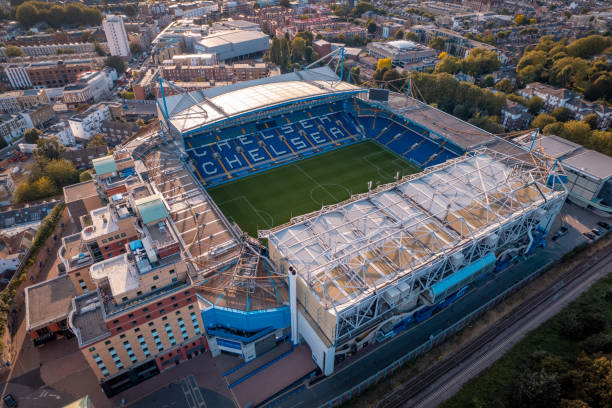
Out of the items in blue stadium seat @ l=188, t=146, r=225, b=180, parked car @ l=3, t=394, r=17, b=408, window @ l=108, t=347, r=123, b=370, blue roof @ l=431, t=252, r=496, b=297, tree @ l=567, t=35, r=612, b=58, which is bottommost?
parked car @ l=3, t=394, r=17, b=408

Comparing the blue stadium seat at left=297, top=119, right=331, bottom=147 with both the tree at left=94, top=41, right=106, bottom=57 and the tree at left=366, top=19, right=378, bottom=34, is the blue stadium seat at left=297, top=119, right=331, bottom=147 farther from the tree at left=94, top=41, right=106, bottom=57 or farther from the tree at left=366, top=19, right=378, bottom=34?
the tree at left=366, top=19, right=378, bottom=34

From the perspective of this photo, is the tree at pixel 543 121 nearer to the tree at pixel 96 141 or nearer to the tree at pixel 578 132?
the tree at pixel 578 132

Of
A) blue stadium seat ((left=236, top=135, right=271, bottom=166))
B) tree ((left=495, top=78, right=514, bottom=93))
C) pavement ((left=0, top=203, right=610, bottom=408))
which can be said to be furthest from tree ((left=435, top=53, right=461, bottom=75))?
pavement ((left=0, top=203, right=610, bottom=408))

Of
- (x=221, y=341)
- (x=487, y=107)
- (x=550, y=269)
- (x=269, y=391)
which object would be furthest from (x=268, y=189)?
(x=487, y=107)

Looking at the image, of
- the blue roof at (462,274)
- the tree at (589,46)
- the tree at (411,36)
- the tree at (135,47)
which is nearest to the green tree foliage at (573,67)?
the tree at (589,46)

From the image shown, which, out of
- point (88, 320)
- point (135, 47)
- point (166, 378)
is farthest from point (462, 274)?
point (135, 47)

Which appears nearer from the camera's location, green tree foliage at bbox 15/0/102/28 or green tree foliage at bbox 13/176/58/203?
green tree foliage at bbox 13/176/58/203
